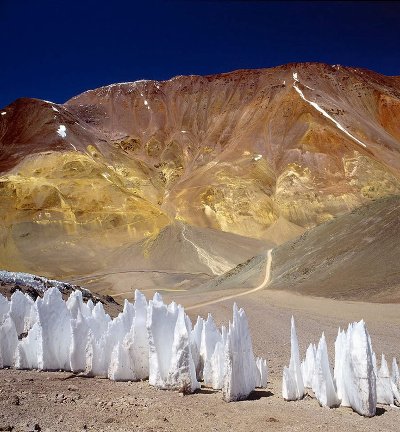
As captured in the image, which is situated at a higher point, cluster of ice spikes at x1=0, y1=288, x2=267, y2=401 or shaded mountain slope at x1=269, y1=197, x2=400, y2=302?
shaded mountain slope at x1=269, y1=197, x2=400, y2=302

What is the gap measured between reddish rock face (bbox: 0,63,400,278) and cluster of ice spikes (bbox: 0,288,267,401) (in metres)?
56.4

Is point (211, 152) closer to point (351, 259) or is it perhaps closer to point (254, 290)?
point (254, 290)

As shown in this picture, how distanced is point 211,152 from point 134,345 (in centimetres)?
8455

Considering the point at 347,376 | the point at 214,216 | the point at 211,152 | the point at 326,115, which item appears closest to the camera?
the point at 347,376

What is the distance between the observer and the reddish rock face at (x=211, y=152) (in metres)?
67.2

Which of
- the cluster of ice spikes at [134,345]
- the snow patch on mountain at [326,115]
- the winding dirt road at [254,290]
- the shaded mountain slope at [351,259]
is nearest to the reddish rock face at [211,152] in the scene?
the snow patch on mountain at [326,115]

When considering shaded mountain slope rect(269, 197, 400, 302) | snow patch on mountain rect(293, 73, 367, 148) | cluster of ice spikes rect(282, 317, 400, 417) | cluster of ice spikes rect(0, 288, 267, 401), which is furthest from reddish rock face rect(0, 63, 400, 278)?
cluster of ice spikes rect(282, 317, 400, 417)

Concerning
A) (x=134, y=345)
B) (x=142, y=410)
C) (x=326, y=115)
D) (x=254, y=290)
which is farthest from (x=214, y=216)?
(x=142, y=410)

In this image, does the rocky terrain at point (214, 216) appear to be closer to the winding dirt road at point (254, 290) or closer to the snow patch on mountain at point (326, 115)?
the winding dirt road at point (254, 290)

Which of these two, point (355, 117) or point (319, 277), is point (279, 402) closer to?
point (319, 277)

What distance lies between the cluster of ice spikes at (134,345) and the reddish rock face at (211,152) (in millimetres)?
56369

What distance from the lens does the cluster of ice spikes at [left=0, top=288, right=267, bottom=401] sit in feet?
18.9

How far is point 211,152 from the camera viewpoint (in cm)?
8969

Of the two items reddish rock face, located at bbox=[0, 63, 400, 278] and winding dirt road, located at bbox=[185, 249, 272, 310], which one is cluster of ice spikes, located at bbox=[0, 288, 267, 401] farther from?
reddish rock face, located at bbox=[0, 63, 400, 278]
